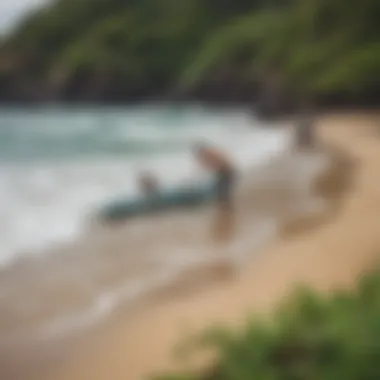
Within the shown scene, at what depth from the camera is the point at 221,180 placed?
126 cm

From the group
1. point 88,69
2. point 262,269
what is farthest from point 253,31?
point 262,269

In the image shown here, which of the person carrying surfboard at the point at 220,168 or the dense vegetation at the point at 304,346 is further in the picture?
the person carrying surfboard at the point at 220,168

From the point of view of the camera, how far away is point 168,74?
50.6 inches

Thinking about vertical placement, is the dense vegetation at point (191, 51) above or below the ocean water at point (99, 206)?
above

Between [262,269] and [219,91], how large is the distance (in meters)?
0.34

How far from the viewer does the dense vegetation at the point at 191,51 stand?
125 centimetres

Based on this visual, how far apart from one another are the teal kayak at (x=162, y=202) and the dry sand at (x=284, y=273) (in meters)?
0.15

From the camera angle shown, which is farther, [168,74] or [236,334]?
[168,74]

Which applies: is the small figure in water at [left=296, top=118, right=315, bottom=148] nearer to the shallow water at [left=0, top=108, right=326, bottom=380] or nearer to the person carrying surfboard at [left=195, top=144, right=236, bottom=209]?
the shallow water at [left=0, top=108, right=326, bottom=380]

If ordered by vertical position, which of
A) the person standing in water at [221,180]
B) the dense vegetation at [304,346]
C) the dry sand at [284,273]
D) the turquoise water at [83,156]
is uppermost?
the turquoise water at [83,156]

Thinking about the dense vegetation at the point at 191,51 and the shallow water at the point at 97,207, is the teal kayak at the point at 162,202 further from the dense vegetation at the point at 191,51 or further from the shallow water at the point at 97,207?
the dense vegetation at the point at 191,51

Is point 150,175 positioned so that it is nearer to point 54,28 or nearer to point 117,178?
point 117,178

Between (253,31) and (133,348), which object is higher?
(253,31)

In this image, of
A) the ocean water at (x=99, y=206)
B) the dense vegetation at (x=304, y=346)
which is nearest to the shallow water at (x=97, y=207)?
the ocean water at (x=99, y=206)
